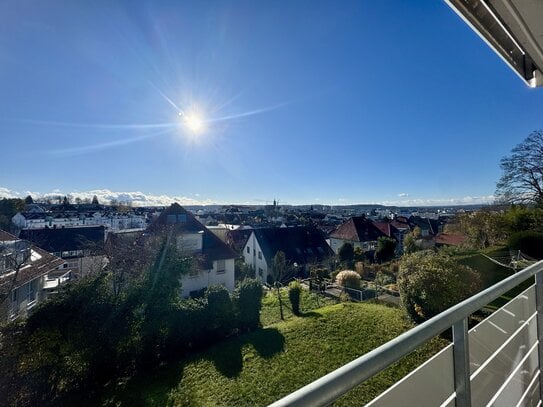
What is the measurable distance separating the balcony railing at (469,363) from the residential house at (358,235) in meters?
22.1

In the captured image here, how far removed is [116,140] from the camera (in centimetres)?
1064

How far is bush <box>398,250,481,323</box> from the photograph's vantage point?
20.1 feet

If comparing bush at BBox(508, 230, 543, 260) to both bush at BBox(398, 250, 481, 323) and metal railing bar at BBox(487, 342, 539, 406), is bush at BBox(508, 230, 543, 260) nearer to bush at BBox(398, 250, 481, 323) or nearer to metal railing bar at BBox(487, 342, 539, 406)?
bush at BBox(398, 250, 481, 323)

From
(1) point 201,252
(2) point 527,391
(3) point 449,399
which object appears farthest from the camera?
(1) point 201,252

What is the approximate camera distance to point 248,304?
8508 millimetres

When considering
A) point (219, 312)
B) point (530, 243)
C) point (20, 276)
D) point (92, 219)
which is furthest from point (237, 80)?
point (92, 219)

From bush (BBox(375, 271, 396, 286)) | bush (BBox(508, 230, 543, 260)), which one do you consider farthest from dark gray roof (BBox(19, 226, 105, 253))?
bush (BBox(508, 230, 543, 260))

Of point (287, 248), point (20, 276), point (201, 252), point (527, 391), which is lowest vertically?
point (287, 248)

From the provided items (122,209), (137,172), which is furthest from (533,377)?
(122,209)

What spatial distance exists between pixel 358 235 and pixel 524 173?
12003 millimetres

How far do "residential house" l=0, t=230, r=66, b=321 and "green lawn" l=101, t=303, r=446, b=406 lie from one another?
3475 millimetres

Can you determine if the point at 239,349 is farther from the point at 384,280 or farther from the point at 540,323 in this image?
the point at 384,280

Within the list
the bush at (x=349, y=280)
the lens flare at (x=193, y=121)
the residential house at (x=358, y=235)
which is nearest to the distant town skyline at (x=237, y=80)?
the lens flare at (x=193, y=121)

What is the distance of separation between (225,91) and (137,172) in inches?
471
